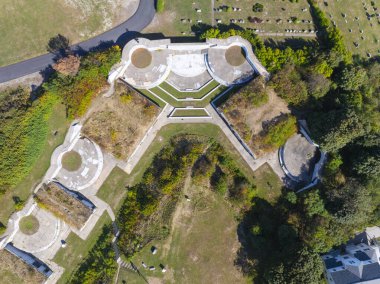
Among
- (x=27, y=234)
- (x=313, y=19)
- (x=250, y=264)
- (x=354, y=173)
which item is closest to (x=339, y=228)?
(x=354, y=173)

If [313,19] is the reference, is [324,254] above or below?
below

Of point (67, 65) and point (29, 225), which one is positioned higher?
point (67, 65)

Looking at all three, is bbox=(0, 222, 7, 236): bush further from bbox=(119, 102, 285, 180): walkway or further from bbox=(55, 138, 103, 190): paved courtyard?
bbox=(119, 102, 285, 180): walkway

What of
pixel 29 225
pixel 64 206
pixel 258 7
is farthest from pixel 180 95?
pixel 29 225

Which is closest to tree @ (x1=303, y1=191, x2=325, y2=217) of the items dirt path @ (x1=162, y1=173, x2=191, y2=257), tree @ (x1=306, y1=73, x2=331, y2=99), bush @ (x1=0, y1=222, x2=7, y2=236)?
tree @ (x1=306, y1=73, x2=331, y2=99)

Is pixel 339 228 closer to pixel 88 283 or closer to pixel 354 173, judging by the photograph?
pixel 354 173

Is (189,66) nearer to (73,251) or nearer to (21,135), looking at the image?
(21,135)
